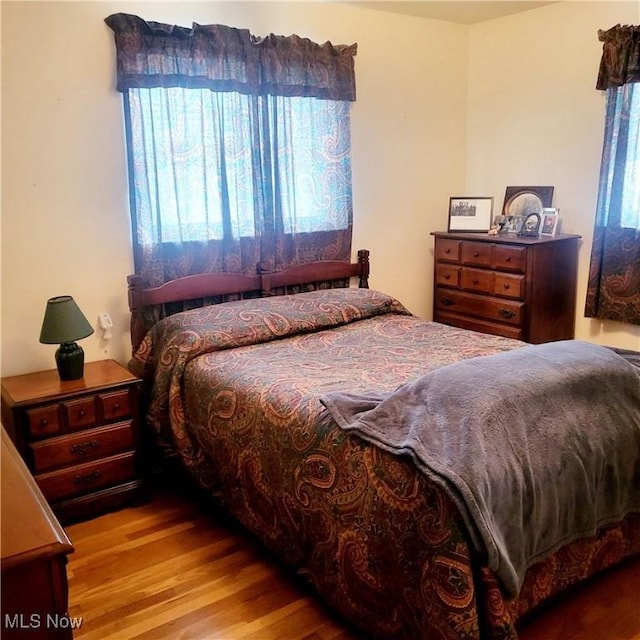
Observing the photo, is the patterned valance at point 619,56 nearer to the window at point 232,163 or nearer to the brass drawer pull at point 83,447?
the window at point 232,163

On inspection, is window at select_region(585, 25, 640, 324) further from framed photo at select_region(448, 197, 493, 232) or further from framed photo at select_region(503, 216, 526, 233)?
framed photo at select_region(448, 197, 493, 232)

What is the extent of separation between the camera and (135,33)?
2.91m

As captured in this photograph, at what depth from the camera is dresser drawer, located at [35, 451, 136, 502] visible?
8.61 ft

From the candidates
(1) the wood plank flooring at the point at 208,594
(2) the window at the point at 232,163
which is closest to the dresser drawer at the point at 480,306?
(2) the window at the point at 232,163

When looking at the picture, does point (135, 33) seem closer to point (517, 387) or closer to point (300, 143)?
point (300, 143)

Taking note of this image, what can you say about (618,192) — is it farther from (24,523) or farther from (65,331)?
(24,523)

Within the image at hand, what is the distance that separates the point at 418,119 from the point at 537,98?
74 centimetres

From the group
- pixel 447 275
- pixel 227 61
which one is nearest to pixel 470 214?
pixel 447 275

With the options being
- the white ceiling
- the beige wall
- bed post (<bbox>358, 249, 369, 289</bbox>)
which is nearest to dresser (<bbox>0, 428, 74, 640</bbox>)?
the beige wall

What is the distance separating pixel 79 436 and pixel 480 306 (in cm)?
246

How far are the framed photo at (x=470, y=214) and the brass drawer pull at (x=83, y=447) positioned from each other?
2712 mm

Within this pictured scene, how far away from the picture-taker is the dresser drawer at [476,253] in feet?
12.6

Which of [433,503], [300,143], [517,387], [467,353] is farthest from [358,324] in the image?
[433,503]

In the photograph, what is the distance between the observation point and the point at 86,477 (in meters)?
2.71
